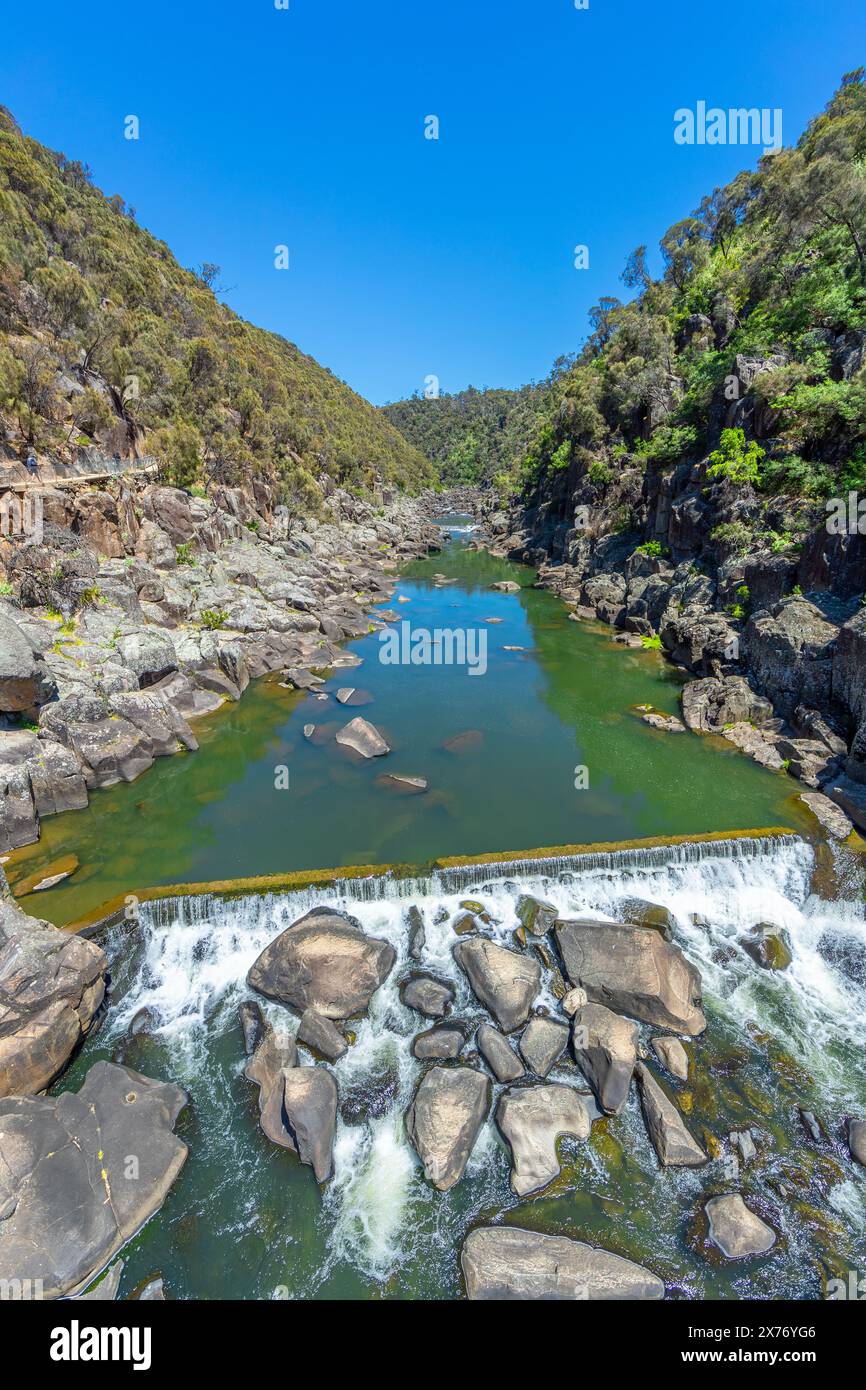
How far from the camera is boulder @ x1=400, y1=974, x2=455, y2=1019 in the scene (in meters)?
9.80

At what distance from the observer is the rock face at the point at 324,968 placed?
988cm

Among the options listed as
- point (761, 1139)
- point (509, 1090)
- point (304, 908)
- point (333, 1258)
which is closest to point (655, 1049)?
point (761, 1139)

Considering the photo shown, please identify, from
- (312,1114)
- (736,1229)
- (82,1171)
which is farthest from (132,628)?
(736,1229)

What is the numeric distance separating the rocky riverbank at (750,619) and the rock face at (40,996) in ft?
53.6

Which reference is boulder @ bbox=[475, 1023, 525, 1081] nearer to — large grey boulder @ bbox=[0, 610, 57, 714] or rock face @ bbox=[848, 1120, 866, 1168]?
rock face @ bbox=[848, 1120, 866, 1168]

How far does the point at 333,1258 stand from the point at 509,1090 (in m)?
3.11

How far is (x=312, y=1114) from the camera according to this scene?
8.03m

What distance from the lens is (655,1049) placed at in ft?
30.4

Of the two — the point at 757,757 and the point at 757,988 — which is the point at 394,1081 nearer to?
the point at 757,988

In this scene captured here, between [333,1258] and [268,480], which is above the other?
[268,480]

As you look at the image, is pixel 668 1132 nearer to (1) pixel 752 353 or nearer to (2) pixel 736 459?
(2) pixel 736 459

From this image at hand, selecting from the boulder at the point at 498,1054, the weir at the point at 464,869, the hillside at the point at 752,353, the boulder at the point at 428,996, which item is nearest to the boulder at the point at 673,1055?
the boulder at the point at 498,1054

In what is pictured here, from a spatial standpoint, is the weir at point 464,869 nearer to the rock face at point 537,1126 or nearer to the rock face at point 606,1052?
the rock face at point 606,1052

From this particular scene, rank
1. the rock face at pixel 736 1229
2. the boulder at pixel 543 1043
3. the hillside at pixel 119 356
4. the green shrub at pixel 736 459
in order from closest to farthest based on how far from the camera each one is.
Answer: the rock face at pixel 736 1229
the boulder at pixel 543 1043
the green shrub at pixel 736 459
the hillside at pixel 119 356
